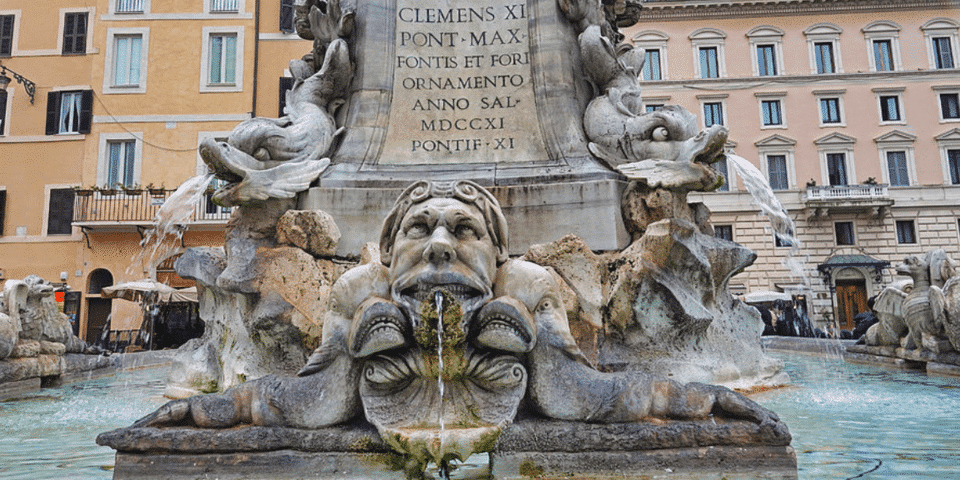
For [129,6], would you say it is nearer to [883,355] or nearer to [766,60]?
[883,355]

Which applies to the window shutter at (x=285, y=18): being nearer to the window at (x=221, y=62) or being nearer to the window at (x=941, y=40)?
the window at (x=221, y=62)

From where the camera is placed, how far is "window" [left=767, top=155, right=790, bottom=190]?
32138 millimetres

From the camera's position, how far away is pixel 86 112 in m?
24.1

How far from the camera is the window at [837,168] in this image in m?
32.1

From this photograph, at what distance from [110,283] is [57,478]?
23.4 meters

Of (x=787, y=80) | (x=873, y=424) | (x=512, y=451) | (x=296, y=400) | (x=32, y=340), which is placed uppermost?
(x=787, y=80)

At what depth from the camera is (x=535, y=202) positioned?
4520 millimetres

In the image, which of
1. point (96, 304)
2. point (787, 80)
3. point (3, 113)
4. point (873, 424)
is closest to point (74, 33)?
point (3, 113)

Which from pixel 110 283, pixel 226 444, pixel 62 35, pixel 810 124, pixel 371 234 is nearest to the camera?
pixel 226 444

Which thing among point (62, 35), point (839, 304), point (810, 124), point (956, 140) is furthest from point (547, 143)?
point (956, 140)

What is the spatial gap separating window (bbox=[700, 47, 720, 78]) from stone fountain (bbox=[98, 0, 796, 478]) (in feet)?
95.2

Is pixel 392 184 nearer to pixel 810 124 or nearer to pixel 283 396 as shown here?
pixel 283 396

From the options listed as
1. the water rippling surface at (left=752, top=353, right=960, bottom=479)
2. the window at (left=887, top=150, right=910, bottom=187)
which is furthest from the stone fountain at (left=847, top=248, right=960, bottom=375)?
the window at (left=887, top=150, right=910, bottom=187)

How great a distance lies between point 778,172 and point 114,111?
28.6 m
